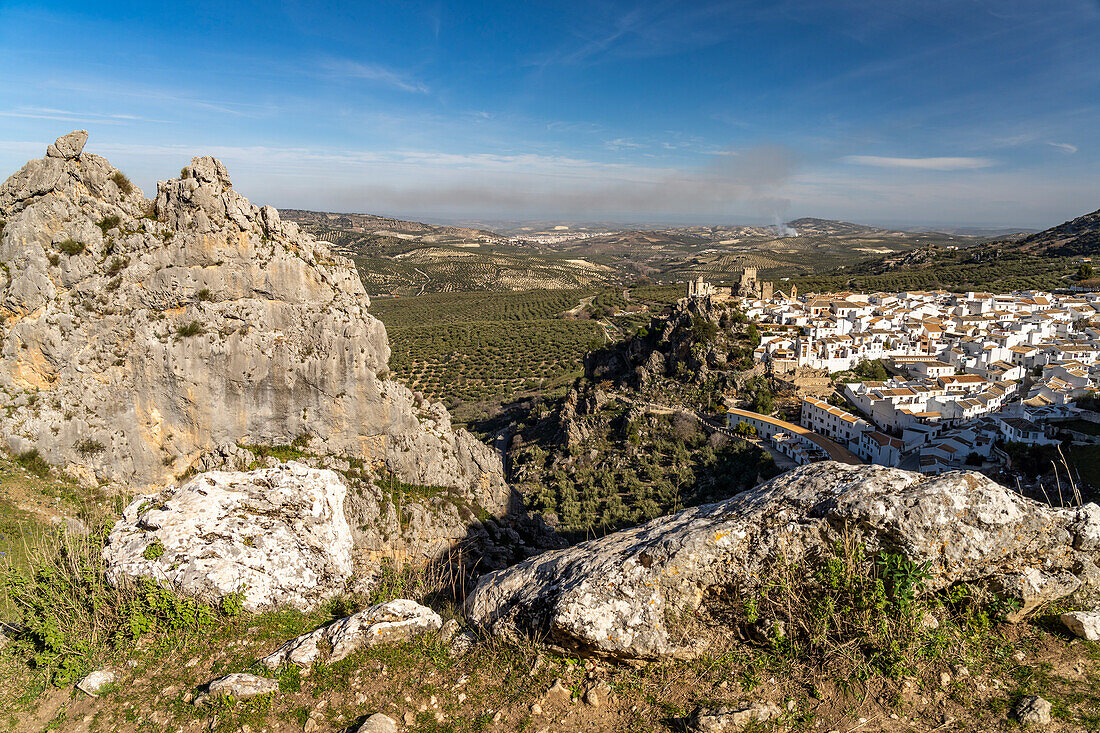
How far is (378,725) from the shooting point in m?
4.24

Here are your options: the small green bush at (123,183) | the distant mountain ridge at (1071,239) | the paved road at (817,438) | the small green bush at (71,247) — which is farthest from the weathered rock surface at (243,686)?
the distant mountain ridge at (1071,239)

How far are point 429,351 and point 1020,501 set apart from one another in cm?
5487

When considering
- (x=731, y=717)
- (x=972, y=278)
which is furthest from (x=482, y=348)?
(x=972, y=278)

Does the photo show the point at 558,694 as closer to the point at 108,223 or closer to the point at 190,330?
the point at 190,330

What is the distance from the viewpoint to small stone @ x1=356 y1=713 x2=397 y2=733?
13.7ft

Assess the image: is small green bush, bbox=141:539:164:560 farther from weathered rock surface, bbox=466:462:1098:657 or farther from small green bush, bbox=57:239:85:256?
small green bush, bbox=57:239:85:256

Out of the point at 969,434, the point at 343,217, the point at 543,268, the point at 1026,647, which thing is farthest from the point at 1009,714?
the point at 343,217

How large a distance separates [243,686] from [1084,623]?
6856mm

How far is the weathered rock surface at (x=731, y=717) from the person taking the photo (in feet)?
12.9

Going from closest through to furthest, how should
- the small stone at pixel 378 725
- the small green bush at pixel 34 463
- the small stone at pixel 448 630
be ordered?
the small stone at pixel 378 725 < the small stone at pixel 448 630 < the small green bush at pixel 34 463

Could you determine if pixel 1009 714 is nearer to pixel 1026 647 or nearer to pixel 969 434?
pixel 1026 647

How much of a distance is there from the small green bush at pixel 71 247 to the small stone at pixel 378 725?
1448 cm

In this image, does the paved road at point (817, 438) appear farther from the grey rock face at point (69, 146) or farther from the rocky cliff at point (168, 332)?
the grey rock face at point (69, 146)

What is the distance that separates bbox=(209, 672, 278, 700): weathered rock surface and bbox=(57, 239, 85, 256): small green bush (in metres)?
13.2
